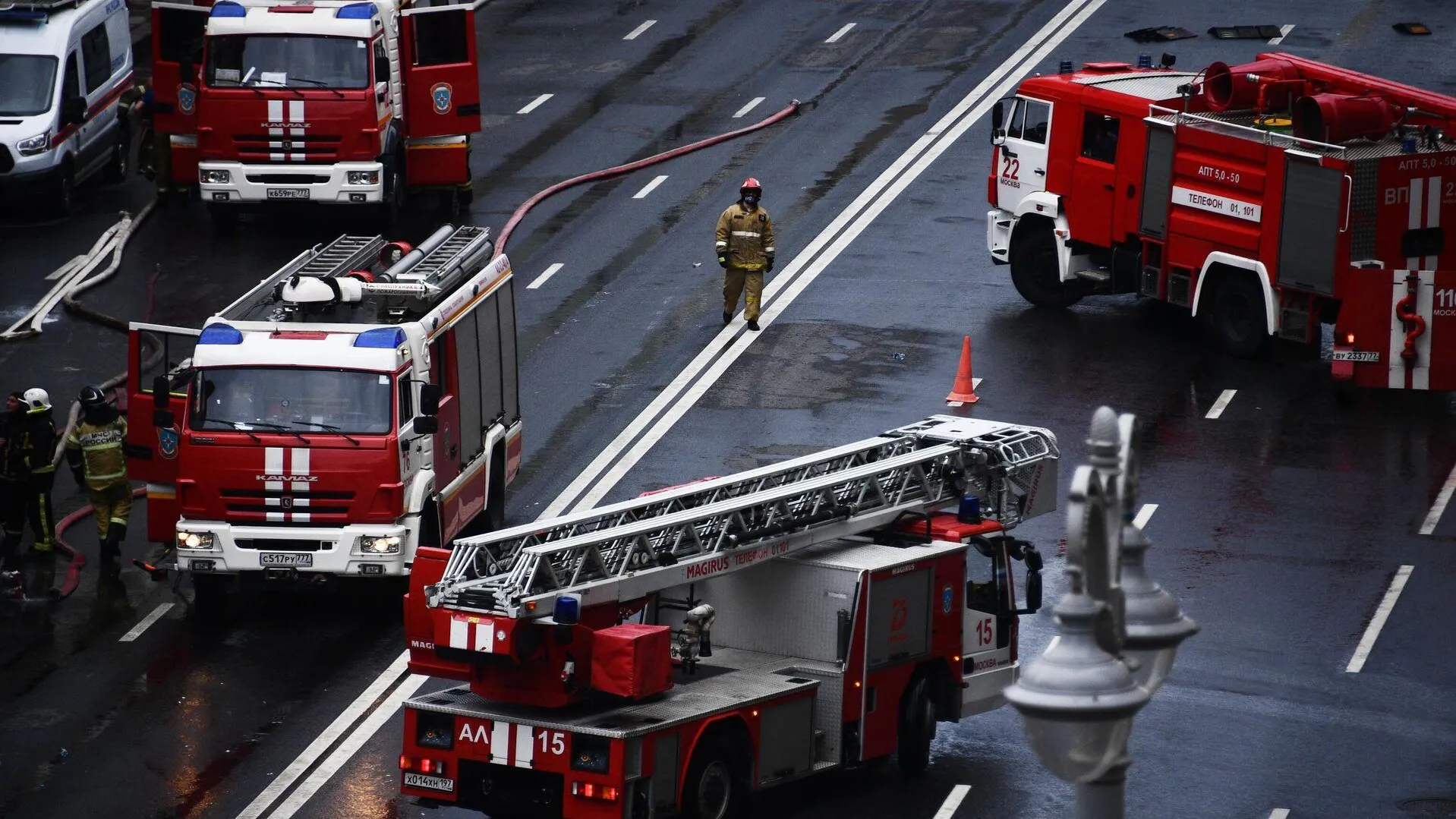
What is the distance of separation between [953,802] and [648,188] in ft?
62.9

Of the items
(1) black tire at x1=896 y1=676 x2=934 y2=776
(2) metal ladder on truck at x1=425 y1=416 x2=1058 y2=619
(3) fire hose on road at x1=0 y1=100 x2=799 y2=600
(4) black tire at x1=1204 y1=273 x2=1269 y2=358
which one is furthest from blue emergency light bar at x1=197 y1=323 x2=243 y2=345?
(4) black tire at x1=1204 y1=273 x2=1269 y2=358

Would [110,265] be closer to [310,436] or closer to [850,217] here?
[850,217]

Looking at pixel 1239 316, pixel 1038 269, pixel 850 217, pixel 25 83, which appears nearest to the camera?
pixel 1239 316

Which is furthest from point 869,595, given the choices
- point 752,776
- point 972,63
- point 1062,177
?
point 972,63

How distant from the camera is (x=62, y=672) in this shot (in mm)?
20266

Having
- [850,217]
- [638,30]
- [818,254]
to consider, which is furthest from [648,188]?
[638,30]

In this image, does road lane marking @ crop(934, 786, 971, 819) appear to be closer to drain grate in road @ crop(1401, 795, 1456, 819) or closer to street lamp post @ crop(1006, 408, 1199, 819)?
drain grate in road @ crop(1401, 795, 1456, 819)

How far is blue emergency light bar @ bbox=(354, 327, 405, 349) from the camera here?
68.9ft

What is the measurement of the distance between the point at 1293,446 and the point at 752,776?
1132cm

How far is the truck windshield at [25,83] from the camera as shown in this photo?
33531 millimetres

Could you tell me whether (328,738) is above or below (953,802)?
below

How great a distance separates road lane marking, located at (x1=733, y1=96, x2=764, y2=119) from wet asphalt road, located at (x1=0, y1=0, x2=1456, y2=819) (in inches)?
10.6

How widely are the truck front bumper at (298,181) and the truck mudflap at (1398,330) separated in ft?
40.5

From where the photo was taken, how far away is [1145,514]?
23875 millimetres
